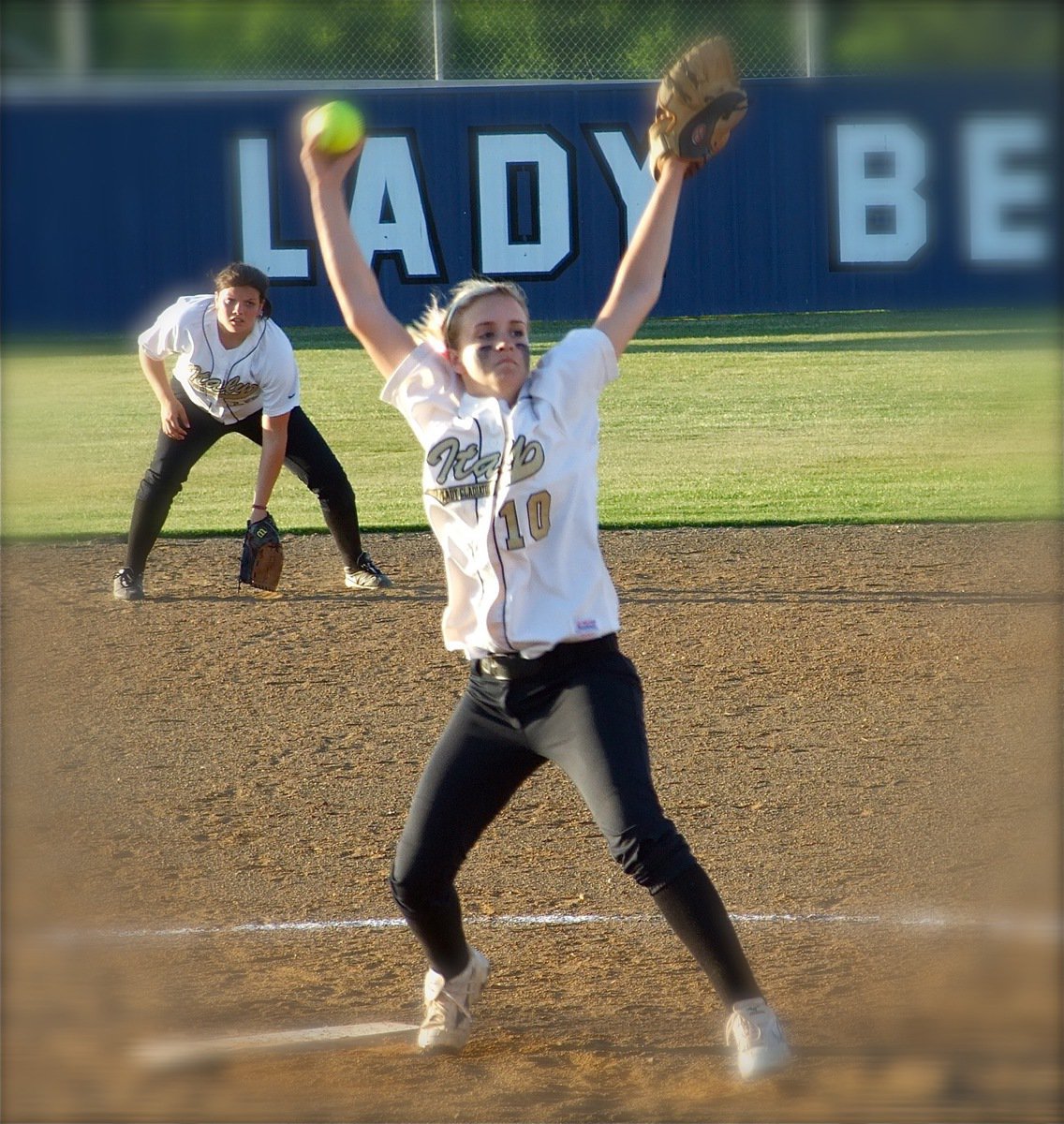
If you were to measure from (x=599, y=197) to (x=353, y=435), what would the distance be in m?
9.12

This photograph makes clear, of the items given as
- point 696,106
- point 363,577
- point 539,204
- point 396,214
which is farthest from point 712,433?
A: point 696,106

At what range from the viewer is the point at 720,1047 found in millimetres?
3625

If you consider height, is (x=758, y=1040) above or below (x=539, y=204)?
below

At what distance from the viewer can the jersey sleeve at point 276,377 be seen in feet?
25.6

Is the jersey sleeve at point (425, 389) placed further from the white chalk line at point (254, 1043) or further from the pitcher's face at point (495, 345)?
the white chalk line at point (254, 1043)

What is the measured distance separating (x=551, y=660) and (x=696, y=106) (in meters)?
1.43

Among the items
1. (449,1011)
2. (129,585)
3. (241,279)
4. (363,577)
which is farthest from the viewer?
(363,577)

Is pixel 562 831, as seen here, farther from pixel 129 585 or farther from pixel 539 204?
pixel 539 204

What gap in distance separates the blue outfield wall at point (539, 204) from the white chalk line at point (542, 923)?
711 inches

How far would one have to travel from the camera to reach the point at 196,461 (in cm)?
818

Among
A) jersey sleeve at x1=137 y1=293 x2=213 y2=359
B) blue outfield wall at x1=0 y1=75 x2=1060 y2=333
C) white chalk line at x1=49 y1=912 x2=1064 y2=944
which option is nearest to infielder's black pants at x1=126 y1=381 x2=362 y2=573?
jersey sleeve at x1=137 y1=293 x2=213 y2=359

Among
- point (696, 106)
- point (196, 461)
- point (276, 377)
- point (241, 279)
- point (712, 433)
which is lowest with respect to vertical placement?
point (712, 433)

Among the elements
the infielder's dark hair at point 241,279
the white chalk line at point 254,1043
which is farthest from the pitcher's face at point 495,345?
the infielder's dark hair at point 241,279

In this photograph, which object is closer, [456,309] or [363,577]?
[456,309]
